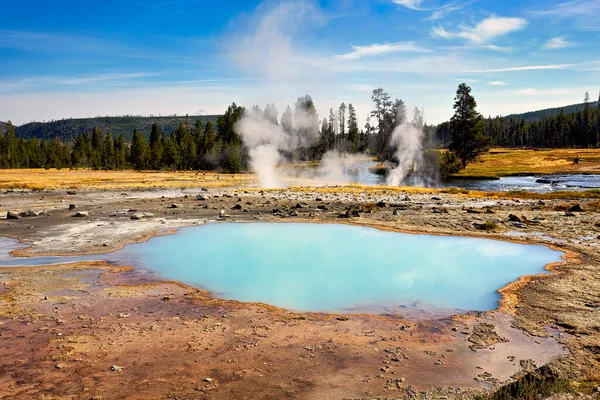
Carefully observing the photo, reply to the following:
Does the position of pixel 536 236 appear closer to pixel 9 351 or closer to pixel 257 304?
pixel 257 304

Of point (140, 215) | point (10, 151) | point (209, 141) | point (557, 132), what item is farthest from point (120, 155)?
point (557, 132)

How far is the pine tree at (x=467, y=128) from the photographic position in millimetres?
67812

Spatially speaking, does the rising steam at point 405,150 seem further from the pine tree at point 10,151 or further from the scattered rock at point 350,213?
the pine tree at point 10,151

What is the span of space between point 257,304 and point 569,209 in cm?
2381

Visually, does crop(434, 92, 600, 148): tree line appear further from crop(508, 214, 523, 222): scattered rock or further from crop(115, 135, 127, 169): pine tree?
crop(508, 214, 523, 222): scattered rock

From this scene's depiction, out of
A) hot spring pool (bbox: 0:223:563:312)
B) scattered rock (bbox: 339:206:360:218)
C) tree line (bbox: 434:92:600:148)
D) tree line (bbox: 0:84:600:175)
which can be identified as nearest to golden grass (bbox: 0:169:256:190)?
tree line (bbox: 0:84:600:175)

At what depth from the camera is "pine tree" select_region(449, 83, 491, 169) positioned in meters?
67.8

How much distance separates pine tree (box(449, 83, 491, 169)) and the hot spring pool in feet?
175

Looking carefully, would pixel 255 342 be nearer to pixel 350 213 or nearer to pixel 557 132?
pixel 350 213

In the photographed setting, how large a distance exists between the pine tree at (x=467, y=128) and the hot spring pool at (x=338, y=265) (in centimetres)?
5347

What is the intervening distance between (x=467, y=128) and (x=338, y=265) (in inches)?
2371

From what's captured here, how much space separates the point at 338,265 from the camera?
580 inches

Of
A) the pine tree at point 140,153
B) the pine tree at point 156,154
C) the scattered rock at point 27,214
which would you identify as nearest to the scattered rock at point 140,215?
the scattered rock at point 27,214

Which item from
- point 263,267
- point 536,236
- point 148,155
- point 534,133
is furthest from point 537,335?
point 534,133
